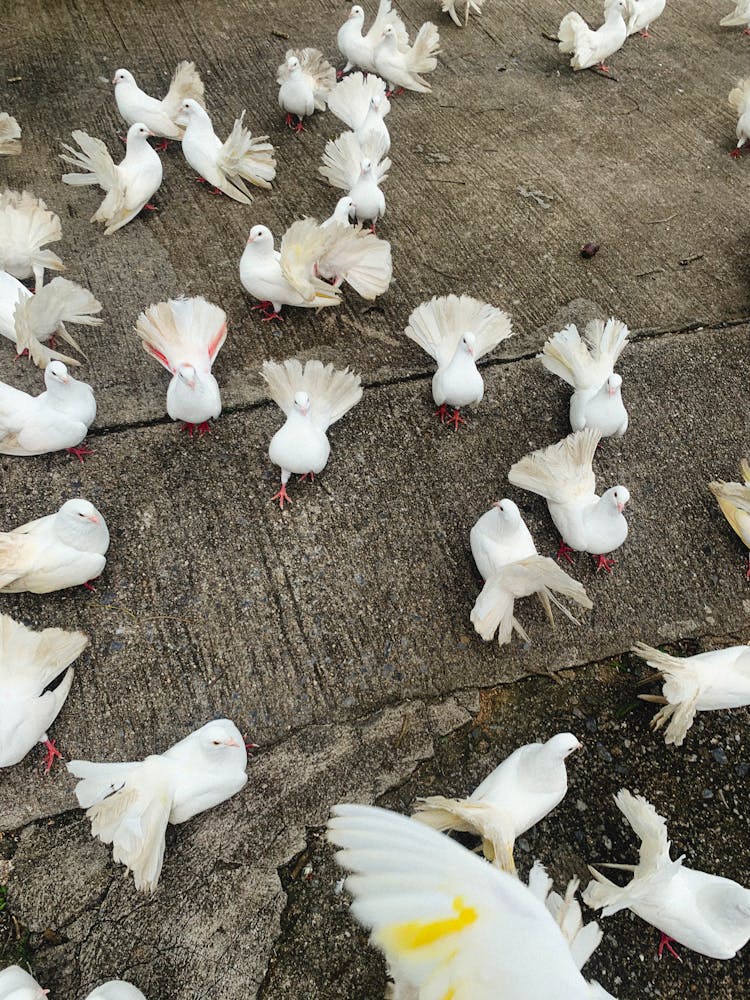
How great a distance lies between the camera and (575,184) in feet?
11.3

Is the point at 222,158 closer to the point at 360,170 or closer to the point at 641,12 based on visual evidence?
the point at 360,170

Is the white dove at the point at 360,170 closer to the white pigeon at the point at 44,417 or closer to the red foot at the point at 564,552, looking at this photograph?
the white pigeon at the point at 44,417

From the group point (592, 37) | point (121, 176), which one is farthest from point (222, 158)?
point (592, 37)

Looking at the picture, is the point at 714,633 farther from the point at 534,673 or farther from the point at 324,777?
the point at 324,777

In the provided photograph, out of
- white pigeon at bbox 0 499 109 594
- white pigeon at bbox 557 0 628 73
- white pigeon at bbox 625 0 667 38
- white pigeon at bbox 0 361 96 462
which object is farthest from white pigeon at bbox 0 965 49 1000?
white pigeon at bbox 625 0 667 38

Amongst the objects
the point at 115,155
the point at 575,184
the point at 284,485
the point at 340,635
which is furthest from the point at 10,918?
the point at 575,184

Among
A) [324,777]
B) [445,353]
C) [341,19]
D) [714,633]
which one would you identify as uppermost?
[341,19]

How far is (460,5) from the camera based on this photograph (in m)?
4.28

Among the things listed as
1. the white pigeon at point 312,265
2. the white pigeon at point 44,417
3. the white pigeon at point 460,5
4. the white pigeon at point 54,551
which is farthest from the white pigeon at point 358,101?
the white pigeon at point 54,551

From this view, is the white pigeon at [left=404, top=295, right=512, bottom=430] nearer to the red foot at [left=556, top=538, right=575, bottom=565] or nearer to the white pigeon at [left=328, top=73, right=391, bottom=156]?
the red foot at [left=556, top=538, right=575, bottom=565]

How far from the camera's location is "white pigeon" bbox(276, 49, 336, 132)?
3434 mm

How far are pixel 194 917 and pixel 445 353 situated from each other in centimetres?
174

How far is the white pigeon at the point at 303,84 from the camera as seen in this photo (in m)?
3.43

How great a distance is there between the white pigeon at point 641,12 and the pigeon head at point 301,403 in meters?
3.32
